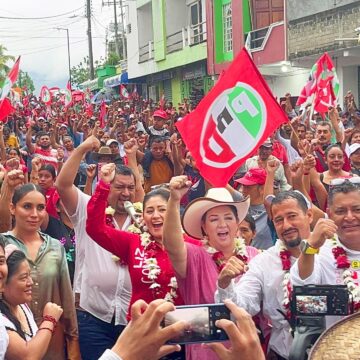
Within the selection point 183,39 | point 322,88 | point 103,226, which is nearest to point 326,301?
point 103,226

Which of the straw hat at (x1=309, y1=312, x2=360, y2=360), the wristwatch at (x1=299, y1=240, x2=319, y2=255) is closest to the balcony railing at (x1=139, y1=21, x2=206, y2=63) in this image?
the wristwatch at (x1=299, y1=240, x2=319, y2=255)

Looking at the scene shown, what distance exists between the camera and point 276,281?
3.64 m

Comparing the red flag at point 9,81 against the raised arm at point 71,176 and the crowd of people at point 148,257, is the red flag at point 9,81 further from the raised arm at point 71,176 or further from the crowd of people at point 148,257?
the raised arm at point 71,176

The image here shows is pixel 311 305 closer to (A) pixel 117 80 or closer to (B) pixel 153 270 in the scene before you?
(B) pixel 153 270

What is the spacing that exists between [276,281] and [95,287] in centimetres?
137

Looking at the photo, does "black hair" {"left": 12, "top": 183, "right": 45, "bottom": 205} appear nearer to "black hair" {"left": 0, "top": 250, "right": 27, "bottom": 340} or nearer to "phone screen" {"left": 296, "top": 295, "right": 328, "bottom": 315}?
"black hair" {"left": 0, "top": 250, "right": 27, "bottom": 340}

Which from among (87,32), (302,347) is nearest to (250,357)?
(302,347)

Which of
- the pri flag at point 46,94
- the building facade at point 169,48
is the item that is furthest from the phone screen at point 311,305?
the building facade at point 169,48

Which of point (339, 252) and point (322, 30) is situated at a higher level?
point (322, 30)

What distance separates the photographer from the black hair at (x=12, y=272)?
3.36 meters

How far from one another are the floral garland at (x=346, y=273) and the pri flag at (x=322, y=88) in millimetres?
7135

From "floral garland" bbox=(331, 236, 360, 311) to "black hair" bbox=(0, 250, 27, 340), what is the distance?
148 centimetres

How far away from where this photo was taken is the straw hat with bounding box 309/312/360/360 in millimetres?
1719

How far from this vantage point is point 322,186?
6402mm
